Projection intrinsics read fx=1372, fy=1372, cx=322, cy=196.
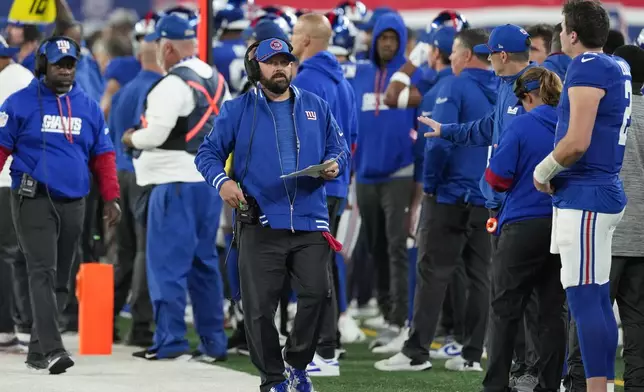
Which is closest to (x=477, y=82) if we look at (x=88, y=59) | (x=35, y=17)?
(x=35, y=17)

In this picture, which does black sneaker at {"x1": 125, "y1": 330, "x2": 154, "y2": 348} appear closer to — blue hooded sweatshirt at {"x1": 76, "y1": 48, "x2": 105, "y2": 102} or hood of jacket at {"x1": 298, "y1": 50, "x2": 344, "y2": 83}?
blue hooded sweatshirt at {"x1": 76, "y1": 48, "x2": 105, "y2": 102}

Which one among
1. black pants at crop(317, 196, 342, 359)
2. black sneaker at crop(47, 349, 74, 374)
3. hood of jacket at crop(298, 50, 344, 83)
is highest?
hood of jacket at crop(298, 50, 344, 83)

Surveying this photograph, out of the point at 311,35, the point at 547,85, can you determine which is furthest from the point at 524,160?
the point at 311,35

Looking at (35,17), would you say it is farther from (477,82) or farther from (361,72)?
(477,82)

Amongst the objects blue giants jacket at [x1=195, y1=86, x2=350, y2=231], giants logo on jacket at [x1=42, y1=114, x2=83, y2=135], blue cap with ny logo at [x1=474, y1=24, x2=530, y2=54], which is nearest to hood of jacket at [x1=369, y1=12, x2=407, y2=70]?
blue cap with ny logo at [x1=474, y1=24, x2=530, y2=54]

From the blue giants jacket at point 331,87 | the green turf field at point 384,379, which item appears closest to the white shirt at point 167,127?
the blue giants jacket at point 331,87

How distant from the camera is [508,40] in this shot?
327 inches

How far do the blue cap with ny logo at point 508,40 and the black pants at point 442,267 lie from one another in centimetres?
141

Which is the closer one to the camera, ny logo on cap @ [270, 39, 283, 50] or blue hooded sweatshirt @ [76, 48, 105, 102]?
ny logo on cap @ [270, 39, 283, 50]

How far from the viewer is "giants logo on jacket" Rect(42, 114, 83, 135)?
907 centimetres

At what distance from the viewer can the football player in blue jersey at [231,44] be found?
40.0ft

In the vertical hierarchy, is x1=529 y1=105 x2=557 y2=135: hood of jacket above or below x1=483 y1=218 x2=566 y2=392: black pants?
above

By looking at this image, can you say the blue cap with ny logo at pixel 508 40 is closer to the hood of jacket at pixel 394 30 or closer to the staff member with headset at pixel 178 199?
the staff member with headset at pixel 178 199

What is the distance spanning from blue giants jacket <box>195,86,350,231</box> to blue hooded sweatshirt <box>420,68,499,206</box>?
5.59 ft
